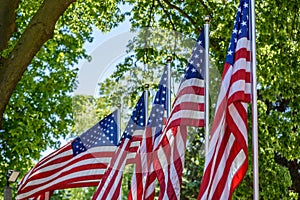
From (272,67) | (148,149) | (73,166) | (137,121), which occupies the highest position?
(272,67)

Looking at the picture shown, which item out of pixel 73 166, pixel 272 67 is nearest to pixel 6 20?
pixel 73 166

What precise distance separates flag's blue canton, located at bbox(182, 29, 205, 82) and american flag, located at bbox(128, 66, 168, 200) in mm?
1825

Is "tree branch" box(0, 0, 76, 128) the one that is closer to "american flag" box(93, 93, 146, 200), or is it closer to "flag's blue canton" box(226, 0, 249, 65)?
"american flag" box(93, 93, 146, 200)

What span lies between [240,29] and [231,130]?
131 cm

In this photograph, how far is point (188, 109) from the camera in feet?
28.8

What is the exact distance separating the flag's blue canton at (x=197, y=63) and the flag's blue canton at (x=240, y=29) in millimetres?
1381

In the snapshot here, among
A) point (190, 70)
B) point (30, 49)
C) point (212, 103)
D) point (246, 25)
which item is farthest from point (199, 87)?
point (212, 103)

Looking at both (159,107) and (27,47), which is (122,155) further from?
(27,47)

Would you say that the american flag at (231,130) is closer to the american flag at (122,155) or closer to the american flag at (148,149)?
the american flag at (148,149)

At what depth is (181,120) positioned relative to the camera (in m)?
8.74

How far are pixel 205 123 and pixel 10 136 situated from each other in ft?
37.8

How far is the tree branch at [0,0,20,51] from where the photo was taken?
398 inches

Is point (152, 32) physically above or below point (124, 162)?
above

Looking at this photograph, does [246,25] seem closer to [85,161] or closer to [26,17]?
[85,161]
